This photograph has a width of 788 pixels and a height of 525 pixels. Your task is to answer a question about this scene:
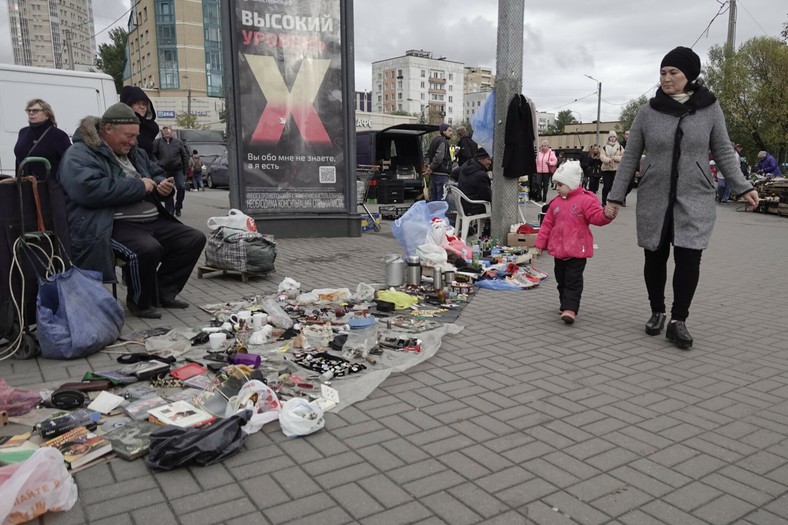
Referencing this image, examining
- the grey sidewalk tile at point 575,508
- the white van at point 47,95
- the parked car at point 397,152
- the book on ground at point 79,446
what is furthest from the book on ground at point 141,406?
the parked car at point 397,152

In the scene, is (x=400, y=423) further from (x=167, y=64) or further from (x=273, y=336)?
(x=167, y=64)

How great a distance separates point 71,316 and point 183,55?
72.6m

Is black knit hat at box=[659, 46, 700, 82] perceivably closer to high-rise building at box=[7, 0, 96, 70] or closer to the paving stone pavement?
the paving stone pavement

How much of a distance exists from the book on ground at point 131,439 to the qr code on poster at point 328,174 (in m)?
7.46

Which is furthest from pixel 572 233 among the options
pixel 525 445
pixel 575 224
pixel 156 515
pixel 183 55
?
pixel 183 55

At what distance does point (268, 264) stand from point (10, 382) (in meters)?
3.46

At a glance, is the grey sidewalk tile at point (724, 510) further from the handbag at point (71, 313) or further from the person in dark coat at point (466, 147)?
the person in dark coat at point (466, 147)

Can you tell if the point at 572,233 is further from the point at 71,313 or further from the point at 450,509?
the point at 71,313

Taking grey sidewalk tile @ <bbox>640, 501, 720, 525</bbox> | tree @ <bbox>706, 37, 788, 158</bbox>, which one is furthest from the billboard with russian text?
Answer: tree @ <bbox>706, 37, 788, 158</bbox>

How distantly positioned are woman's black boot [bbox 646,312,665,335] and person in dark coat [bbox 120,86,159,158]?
5.75 m

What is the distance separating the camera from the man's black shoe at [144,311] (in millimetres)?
5500

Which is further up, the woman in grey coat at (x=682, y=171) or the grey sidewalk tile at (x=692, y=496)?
the woman in grey coat at (x=682, y=171)

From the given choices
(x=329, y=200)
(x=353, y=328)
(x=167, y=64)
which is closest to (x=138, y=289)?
(x=353, y=328)

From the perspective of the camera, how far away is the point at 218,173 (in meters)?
25.8
